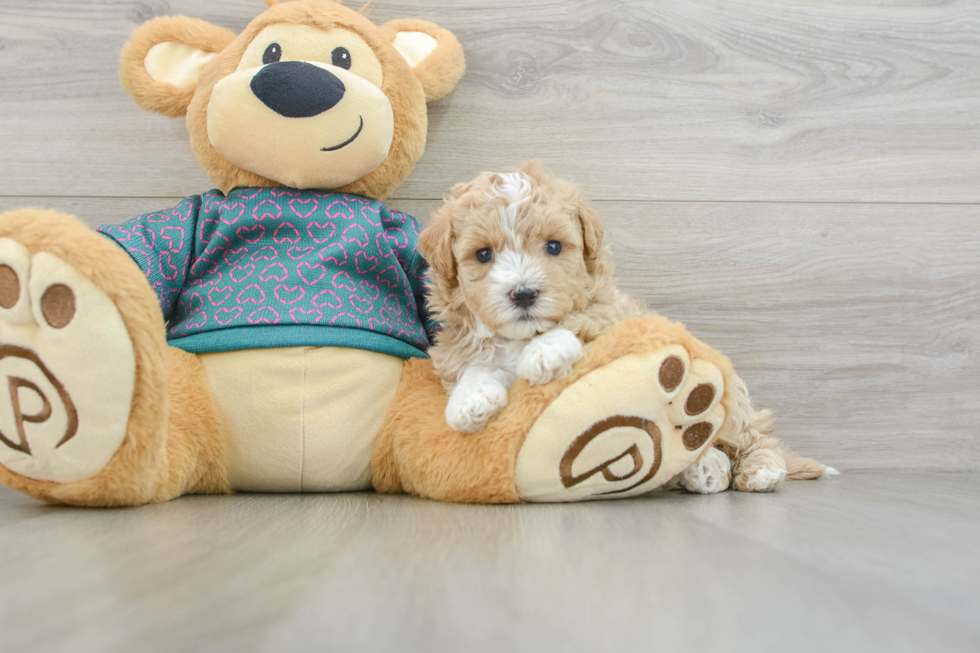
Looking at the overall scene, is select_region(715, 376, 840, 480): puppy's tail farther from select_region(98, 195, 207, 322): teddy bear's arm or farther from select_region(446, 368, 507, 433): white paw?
select_region(98, 195, 207, 322): teddy bear's arm

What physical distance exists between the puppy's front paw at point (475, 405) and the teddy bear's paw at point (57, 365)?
1.27ft

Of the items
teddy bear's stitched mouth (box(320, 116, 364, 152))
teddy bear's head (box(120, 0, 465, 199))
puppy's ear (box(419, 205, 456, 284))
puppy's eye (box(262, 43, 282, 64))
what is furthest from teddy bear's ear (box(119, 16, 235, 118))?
puppy's ear (box(419, 205, 456, 284))

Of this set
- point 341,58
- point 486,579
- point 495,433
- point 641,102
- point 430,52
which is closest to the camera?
point 486,579

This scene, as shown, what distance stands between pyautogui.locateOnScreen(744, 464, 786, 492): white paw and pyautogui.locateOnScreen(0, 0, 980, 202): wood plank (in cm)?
58

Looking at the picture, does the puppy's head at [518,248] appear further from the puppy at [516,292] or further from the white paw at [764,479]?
the white paw at [764,479]

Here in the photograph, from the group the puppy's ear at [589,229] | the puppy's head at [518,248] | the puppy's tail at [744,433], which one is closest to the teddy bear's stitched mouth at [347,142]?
the puppy's head at [518,248]

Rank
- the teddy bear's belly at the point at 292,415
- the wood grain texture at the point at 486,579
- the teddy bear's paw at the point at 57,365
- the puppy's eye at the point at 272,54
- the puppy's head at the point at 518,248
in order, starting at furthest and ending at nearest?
1. the puppy's eye at the point at 272,54
2. the teddy bear's belly at the point at 292,415
3. the puppy's head at the point at 518,248
4. the teddy bear's paw at the point at 57,365
5. the wood grain texture at the point at 486,579

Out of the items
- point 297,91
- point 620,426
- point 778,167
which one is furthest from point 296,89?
point 778,167

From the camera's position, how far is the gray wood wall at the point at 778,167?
131 centimetres

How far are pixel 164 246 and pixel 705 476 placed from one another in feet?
2.95

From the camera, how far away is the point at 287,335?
3.10 ft

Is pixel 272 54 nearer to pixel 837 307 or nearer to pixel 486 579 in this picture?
pixel 486 579

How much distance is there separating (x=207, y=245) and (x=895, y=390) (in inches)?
52.7

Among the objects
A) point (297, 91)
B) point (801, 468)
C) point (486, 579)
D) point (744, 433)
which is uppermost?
point (297, 91)
